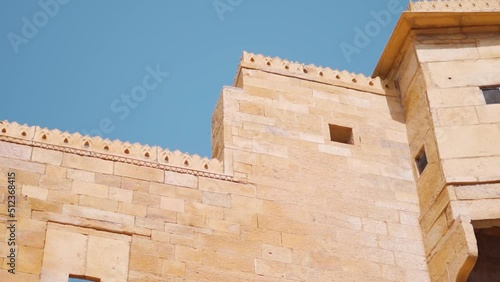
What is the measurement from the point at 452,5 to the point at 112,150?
518 cm

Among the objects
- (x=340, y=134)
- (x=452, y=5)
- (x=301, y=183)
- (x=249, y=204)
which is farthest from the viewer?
(x=452, y=5)

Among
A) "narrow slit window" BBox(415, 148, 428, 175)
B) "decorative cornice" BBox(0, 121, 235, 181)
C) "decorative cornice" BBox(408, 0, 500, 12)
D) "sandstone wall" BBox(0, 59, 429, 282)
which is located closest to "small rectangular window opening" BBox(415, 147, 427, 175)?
"narrow slit window" BBox(415, 148, 428, 175)

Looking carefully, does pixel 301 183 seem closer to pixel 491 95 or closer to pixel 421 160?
pixel 421 160

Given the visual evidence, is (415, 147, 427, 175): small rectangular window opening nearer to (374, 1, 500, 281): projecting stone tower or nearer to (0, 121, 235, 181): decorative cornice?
(374, 1, 500, 281): projecting stone tower

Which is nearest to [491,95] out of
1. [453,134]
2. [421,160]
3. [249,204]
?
[453,134]

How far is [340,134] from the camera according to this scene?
43.0 feet

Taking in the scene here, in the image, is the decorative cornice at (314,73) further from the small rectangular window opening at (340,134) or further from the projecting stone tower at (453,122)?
the small rectangular window opening at (340,134)

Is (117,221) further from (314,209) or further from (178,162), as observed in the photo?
(314,209)

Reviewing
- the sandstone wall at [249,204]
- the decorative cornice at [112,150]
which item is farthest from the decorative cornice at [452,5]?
the decorative cornice at [112,150]

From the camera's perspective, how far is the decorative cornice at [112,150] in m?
11.2

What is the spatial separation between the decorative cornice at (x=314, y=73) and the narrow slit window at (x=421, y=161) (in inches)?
50.4

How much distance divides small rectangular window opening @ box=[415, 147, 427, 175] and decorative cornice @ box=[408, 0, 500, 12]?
202 centimetres

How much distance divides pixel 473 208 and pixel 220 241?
2.97 metres

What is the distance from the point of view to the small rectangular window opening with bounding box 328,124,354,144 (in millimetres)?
13023
